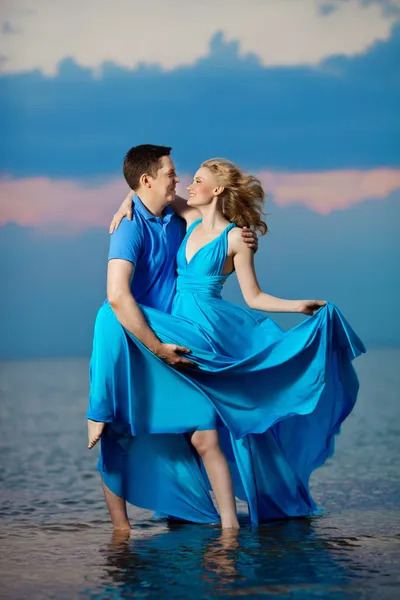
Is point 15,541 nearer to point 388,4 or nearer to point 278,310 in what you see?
point 278,310

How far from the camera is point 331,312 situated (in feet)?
13.0

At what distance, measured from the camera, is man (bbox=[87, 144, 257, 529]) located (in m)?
3.82

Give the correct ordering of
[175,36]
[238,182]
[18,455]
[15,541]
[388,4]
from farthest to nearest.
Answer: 1. [175,36]
2. [388,4]
3. [18,455]
4. [238,182]
5. [15,541]

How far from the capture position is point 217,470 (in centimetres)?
389

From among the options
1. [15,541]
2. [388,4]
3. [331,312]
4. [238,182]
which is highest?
[388,4]

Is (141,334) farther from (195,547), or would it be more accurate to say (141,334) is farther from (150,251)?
(195,547)

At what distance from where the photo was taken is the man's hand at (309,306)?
12.9ft

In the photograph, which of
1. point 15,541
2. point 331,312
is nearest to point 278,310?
point 331,312

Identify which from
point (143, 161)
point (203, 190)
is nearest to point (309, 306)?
point (203, 190)

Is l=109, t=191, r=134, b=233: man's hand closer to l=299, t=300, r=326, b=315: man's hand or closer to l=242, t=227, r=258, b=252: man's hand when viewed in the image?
l=242, t=227, r=258, b=252: man's hand

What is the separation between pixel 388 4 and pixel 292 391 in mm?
14256

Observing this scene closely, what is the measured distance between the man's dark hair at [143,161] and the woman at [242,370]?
181 mm

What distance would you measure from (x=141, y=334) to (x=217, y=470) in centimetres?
56

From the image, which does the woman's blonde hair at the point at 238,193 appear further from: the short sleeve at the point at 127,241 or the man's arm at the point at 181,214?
the short sleeve at the point at 127,241
